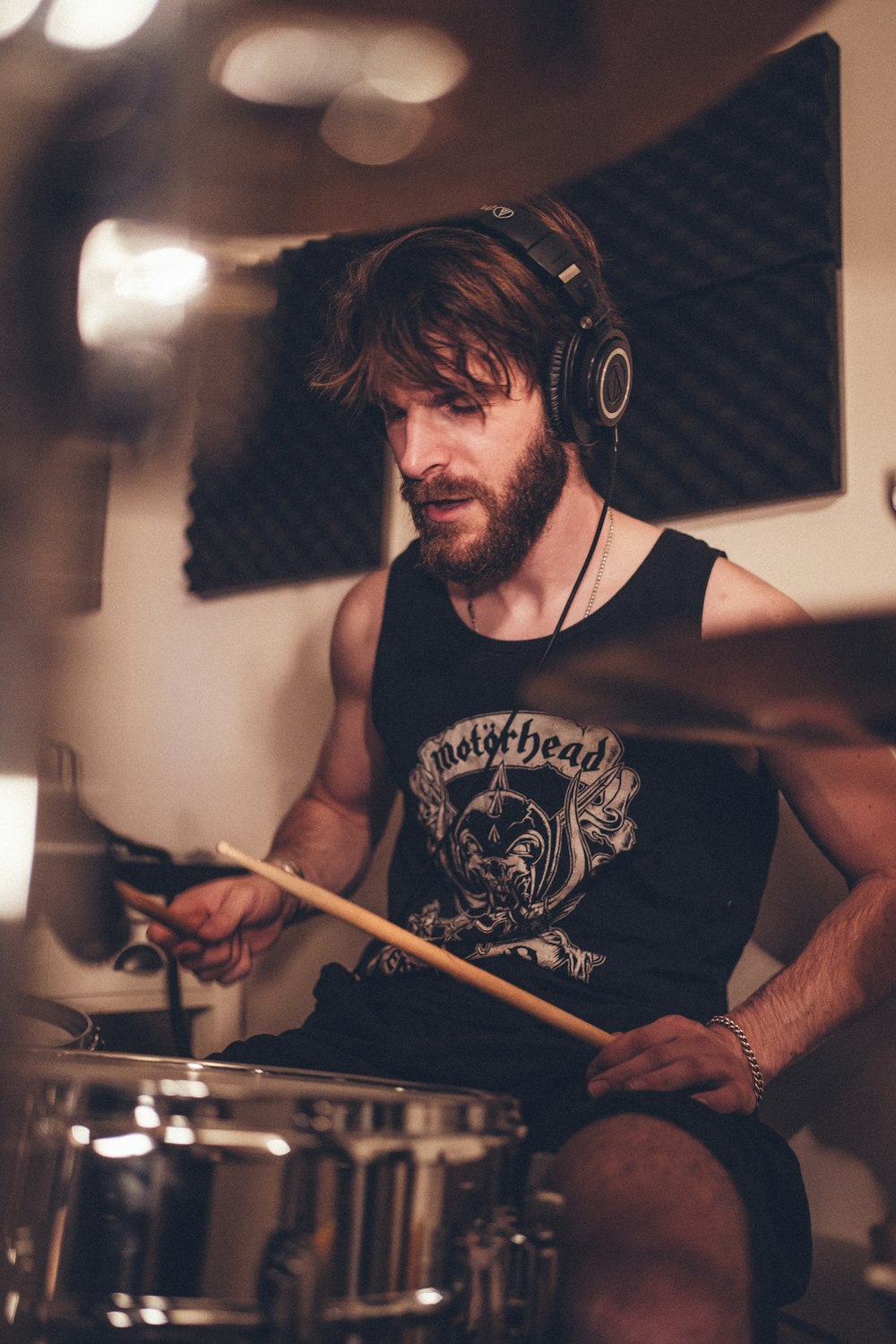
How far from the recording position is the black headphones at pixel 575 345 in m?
1.09

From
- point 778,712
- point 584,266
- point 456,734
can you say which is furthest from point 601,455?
point 778,712

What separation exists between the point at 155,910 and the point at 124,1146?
1.44ft

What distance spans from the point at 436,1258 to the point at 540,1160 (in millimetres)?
98

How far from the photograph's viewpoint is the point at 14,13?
544 millimetres

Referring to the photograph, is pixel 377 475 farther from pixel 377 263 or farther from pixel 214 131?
pixel 214 131

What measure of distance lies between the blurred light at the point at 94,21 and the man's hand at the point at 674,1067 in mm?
770

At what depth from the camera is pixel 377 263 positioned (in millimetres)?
1312

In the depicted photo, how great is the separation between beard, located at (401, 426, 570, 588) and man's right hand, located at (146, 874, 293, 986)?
16.1 inches

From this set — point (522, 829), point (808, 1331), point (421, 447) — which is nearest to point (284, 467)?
point (421, 447)

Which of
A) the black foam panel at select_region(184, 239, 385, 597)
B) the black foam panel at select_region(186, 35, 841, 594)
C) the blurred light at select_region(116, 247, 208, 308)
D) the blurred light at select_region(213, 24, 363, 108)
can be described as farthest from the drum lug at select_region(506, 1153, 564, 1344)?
the black foam panel at select_region(184, 239, 385, 597)

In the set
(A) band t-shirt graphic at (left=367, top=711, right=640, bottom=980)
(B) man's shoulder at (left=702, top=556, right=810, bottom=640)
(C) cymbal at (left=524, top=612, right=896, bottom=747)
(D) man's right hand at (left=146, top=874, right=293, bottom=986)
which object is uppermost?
(B) man's shoulder at (left=702, top=556, right=810, bottom=640)

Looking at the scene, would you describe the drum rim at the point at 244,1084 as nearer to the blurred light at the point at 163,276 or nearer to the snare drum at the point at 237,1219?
the snare drum at the point at 237,1219

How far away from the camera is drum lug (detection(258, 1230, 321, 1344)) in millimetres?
586

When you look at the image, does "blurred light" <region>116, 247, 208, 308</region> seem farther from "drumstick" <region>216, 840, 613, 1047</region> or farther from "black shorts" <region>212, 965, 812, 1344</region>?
"black shorts" <region>212, 965, 812, 1344</region>
